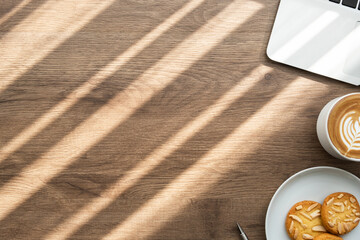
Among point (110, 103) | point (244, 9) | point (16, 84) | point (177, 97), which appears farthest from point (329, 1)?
point (16, 84)

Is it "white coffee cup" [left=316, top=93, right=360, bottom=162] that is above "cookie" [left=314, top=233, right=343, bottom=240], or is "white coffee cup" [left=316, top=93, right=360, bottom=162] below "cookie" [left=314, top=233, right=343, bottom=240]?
above

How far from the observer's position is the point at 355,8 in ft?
2.61

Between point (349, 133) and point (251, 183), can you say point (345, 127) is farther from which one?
point (251, 183)

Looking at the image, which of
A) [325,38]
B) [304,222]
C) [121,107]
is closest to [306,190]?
[304,222]

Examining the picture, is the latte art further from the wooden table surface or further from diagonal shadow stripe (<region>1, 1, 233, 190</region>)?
diagonal shadow stripe (<region>1, 1, 233, 190</region>)

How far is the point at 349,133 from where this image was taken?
0.75 metres

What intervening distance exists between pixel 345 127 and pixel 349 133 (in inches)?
0.6

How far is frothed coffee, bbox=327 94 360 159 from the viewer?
29.4 inches

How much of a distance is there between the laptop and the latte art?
9cm

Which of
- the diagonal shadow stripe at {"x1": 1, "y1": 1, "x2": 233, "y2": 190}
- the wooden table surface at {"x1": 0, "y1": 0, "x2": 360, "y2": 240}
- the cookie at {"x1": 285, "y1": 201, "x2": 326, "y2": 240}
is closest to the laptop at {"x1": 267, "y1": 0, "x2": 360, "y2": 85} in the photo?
the wooden table surface at {"x1": 0, "y1": 0, "x2": 360, "y2": 240}

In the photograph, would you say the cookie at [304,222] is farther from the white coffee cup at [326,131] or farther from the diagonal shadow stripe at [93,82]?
the diagonal shadow stripe at [93,82]

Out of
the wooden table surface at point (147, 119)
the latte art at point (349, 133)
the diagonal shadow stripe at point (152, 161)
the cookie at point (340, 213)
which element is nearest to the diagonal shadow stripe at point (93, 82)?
the wooden table surface at point (147, 119)

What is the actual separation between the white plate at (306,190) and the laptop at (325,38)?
0.67 feet

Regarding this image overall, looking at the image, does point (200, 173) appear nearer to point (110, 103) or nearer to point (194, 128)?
point (194, 128)
